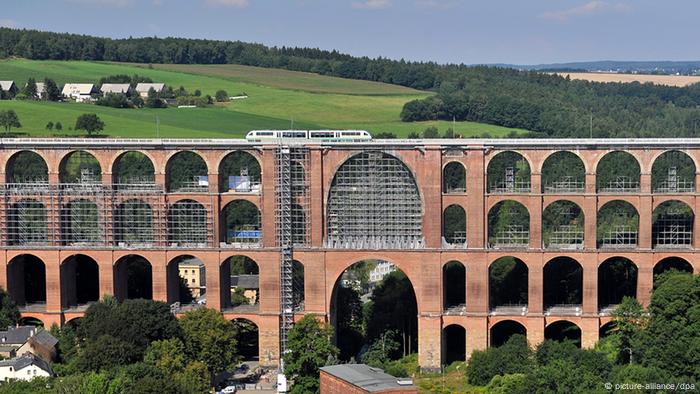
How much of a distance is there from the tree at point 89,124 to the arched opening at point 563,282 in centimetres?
6162

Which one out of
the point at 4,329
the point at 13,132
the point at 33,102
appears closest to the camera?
the point at 4,329

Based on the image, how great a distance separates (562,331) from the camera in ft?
376

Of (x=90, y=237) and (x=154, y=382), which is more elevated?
(x=90, y=237)

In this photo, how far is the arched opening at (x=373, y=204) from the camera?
11269cm

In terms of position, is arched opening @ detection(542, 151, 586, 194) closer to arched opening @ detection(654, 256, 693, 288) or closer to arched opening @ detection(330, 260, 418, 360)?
arched opening @ detection(330, 260, 418, 360)

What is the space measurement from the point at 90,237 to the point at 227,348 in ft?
57.9

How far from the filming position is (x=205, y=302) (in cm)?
11638

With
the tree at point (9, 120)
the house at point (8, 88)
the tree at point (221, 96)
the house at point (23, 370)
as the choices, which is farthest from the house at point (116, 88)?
the house at point (23, 370)

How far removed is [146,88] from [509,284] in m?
85.0

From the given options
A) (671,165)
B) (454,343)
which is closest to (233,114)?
(671,165)

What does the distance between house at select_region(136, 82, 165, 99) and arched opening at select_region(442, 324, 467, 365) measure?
81.7m

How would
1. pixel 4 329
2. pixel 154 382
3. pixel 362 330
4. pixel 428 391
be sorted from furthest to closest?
1. pixel 362 330
2. pixel 4 329
3. pixel 428 391
4. pixel 154 382

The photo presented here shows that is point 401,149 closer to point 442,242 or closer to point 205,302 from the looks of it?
point 442,242

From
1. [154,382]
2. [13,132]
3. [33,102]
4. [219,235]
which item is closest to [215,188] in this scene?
[219,235]
